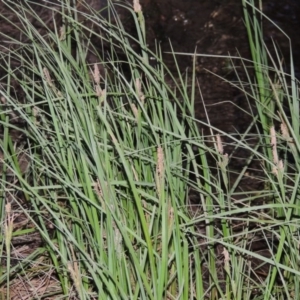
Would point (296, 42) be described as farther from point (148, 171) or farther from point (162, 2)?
point (148, 171)

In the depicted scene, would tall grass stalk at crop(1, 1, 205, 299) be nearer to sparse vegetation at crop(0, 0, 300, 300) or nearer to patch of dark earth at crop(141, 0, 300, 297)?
sparse vegetation at crop(0, 0, 300, 300)

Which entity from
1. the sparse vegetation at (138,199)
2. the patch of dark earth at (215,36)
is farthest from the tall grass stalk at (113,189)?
the patch of dark earth at (215,36)

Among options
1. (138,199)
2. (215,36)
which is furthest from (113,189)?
(215,36)

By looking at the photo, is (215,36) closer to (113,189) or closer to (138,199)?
(113,189)

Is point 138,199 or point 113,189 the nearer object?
point 138,199

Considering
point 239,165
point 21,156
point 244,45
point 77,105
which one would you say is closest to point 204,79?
point 244,45

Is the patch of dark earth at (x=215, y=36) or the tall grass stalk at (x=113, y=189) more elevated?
the tall grass stalk at (x=113, y=189)

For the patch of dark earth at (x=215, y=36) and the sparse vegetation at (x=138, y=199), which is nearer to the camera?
the sparse vegetation at (x=138, y=199)

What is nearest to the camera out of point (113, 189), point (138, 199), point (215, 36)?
point (138, 199)

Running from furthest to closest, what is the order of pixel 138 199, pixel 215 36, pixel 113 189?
pixel 215 36 < pixel 113 189 < pixel 138 199

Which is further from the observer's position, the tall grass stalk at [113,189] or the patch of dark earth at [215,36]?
the patch of dark earth at [215,36]

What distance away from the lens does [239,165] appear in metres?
3.59

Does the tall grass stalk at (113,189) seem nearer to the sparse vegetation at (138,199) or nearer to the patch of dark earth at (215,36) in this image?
the sparse vegetation at (138,199)

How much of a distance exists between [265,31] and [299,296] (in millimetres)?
2732
